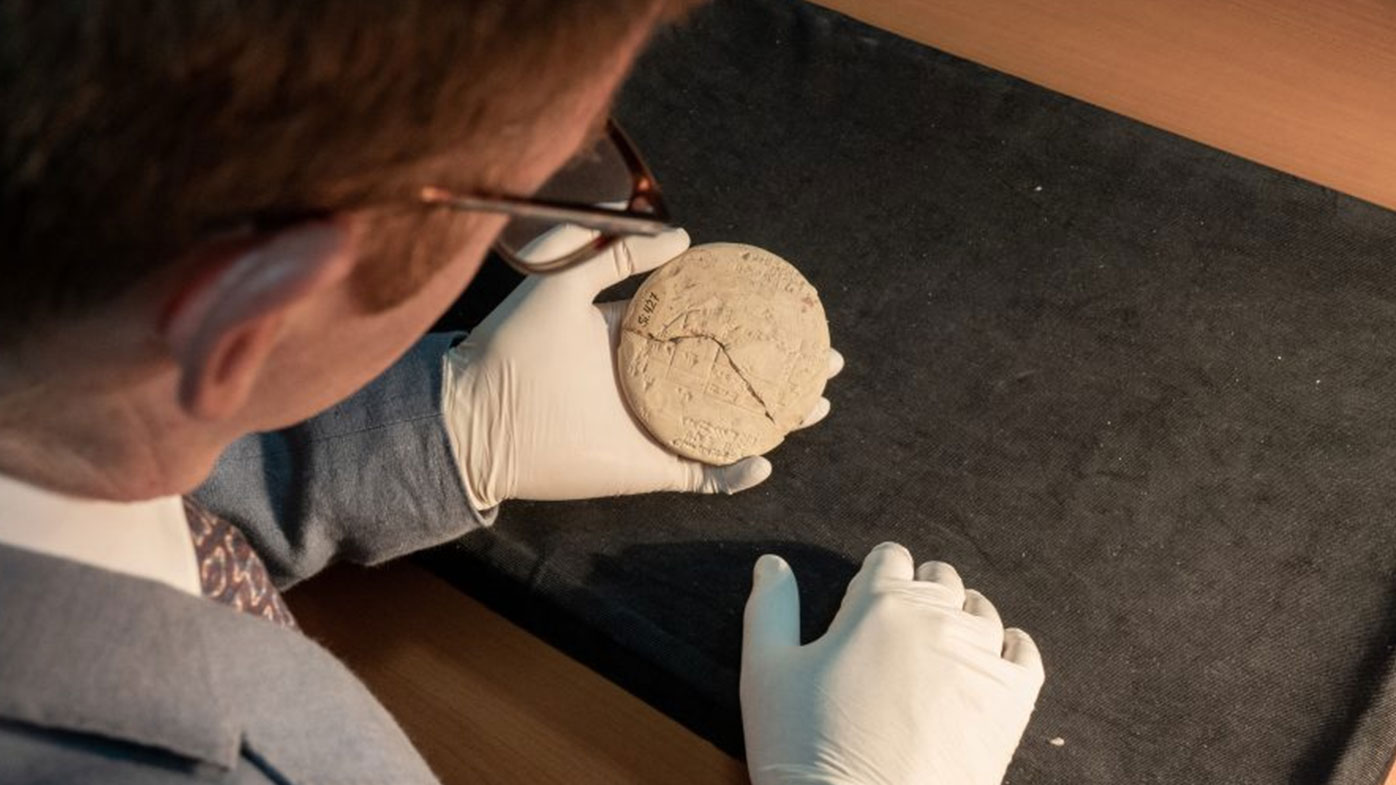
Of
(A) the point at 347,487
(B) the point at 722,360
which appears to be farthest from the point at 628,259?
(A) the point at 347,487

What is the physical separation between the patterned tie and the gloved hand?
0.18 m

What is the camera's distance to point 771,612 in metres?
0.83

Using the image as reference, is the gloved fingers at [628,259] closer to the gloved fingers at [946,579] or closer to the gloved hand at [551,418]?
the gloved hand at [551,418]

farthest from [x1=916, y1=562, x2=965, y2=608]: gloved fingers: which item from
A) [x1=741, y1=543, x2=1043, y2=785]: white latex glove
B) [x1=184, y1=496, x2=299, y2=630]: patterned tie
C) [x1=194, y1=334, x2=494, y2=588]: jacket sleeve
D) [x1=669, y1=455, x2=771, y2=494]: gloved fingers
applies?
[x1=184, y1=496, x2=299, y2=630]: patterned tie

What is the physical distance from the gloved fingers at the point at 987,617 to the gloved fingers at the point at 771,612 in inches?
4.7

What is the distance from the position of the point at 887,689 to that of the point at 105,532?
1.56 ft

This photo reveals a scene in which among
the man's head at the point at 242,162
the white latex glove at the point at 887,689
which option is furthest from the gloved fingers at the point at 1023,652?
the man's head at the point at 242,162

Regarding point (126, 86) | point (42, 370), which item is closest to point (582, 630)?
point (42, 370)

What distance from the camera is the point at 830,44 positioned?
1.15 metres

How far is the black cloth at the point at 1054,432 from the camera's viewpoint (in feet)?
2.71

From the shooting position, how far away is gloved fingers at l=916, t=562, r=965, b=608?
833mm

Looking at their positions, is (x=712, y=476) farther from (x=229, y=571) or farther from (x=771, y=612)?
(x=229, y=571)

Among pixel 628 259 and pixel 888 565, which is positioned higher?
pixel 628 259

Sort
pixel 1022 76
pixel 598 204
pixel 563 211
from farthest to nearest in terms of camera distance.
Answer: pixel 1022 76 < pixel 598 204 < pixel 563 211
